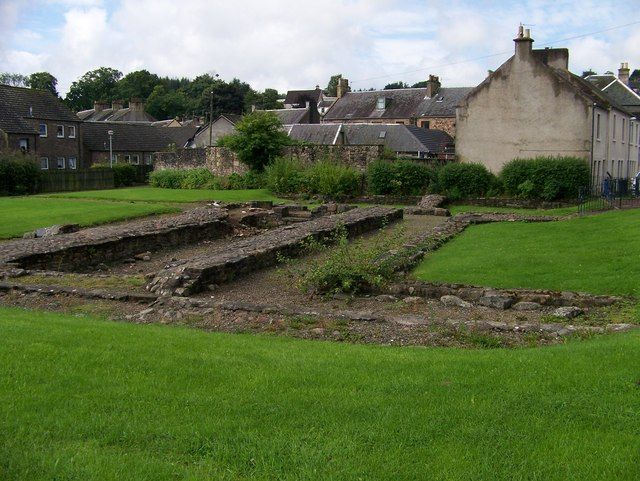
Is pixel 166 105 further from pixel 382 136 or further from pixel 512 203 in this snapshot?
pixel 512 203

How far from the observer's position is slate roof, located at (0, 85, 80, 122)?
5597cm

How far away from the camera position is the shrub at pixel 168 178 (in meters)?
50.0

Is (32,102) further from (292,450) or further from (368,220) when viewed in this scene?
(292,450)

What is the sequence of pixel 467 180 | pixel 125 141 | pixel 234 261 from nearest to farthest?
pixel 234 261 < pixel 467 180 < pixel 125 141

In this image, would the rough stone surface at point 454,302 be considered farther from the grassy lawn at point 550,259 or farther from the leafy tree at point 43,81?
the leafy tree at point 43,81

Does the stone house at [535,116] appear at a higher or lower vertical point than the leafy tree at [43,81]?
lower

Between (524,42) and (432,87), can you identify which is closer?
(524,42)

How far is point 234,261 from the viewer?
14.9 meters

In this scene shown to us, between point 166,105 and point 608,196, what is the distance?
112820mm

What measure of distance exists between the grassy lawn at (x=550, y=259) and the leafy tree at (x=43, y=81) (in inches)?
4770

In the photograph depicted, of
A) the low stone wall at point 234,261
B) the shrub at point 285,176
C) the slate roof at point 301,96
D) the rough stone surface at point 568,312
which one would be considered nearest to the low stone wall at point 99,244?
the low stone wall at point 234,261

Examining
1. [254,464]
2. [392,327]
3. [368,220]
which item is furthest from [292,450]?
[368,220]

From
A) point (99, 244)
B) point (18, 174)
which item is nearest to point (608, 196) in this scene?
point (99, 244)

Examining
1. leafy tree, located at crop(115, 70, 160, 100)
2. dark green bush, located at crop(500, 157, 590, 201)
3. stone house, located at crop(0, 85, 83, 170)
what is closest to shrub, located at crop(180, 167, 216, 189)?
stone house, located at crop(0, 85, 83, 170)
